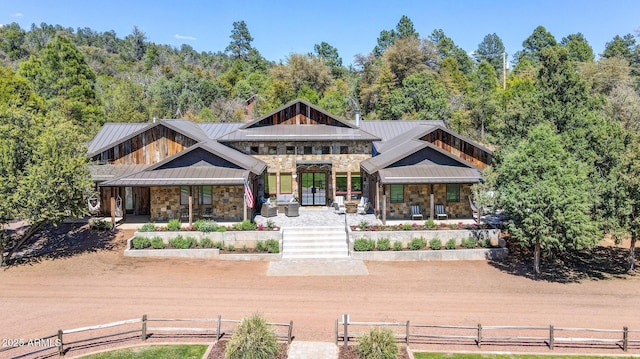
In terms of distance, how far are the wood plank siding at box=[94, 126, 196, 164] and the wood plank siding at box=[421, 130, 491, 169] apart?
15.2m

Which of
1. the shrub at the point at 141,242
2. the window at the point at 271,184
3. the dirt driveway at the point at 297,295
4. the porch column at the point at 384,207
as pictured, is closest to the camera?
the dirt driveway at the point at 297,295

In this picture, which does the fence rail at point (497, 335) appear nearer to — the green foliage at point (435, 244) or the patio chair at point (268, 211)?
the green foliage at point (435, 244)

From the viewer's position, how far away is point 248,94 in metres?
64.0

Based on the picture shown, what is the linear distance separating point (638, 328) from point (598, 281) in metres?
4.89

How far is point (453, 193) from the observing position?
81.4ft

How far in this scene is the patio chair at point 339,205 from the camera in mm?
25875

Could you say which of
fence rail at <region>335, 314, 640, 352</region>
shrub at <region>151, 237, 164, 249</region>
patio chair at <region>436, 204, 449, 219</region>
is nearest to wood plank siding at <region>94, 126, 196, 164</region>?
shrub at <region>151, 237, 164, 249</region>

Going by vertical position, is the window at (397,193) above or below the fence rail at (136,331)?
above

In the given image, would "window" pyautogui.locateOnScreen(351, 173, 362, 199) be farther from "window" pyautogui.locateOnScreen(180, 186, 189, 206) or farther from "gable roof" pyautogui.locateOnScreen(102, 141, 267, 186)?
"window" pyautogui.locateOnScreen(180, 186, 189, 206)

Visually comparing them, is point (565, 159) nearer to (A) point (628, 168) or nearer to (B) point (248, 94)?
(A) point (628, 168)

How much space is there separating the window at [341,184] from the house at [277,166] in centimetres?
6

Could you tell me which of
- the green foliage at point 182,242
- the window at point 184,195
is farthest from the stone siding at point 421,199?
the window at point 184,195

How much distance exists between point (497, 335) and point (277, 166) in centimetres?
1847

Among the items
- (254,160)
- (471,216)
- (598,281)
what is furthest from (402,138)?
(598,281)
